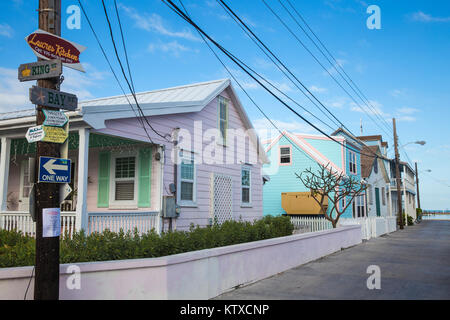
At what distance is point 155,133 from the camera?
11.2m

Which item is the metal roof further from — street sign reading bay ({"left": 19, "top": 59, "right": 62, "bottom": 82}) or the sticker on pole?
the sticker on pole

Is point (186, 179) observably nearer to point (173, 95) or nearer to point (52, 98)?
point (173, 95)

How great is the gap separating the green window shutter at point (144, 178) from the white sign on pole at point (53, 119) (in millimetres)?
6371

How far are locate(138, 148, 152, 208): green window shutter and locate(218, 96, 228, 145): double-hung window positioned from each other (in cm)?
359

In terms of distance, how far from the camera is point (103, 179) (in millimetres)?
12102

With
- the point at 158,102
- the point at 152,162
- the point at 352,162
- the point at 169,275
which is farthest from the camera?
the point at 352,162

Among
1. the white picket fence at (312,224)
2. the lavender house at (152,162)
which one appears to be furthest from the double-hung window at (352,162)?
the lavender house at (152,162)

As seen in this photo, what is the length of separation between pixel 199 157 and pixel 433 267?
7.38m

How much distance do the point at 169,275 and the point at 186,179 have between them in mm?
6330

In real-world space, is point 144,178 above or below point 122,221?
above

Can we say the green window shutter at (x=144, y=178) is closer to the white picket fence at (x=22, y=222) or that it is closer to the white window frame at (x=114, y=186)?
the white window frame at (x=114, y=186)

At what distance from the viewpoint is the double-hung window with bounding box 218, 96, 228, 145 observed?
1455 centimetres

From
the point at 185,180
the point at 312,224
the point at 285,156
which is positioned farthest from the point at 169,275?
the point at 285,156

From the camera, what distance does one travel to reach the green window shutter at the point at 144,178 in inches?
451
